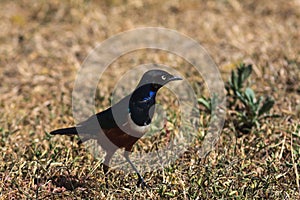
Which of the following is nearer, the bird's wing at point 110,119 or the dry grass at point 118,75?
the dry grass at point 118,75

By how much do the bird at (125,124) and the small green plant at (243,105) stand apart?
97 centimetres

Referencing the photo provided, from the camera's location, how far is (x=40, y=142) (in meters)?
5.22

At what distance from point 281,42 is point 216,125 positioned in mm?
2424

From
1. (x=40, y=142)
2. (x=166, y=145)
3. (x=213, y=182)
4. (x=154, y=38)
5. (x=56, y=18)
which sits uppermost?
(x=56, y=18)

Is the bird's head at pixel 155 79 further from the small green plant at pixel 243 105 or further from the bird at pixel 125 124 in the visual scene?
the small green plant at pixel 243 105

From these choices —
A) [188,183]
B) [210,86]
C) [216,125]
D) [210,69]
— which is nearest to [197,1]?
[210,69]

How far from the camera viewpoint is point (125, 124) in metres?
4.46

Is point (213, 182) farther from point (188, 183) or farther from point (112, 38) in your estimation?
point (112, 38)

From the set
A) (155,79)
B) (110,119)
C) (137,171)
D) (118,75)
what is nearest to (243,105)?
(155,79)

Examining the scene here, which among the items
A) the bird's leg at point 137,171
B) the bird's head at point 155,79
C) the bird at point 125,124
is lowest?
the bird's leg at point 137,171

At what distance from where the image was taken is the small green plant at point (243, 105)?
528cm

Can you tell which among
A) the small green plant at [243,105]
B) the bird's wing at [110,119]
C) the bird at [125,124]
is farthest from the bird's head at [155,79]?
the small green plant at [243,105]

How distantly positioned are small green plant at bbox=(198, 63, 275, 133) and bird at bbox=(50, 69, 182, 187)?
38.1 inches

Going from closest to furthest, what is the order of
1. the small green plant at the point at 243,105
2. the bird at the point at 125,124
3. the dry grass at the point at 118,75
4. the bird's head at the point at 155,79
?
the dry grass at the point at 118,75, the bird at the point at 125,124, the bird's head at the point at 155,79, the small green plant at the point at 243,105
